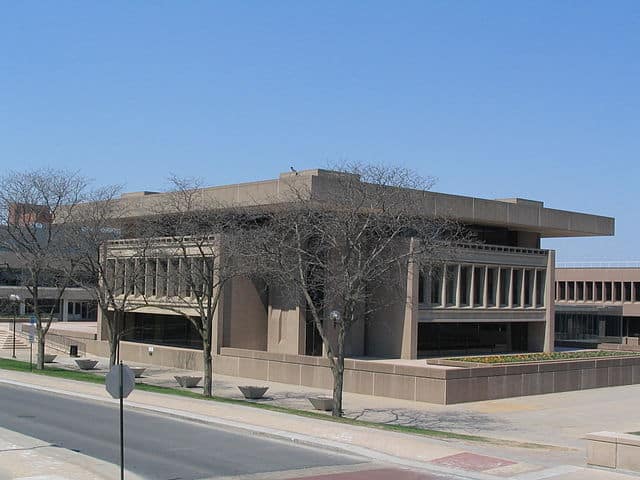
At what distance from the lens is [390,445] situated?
1892 cm

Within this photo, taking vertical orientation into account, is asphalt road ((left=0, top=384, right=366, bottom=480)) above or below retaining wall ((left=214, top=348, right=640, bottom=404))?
above

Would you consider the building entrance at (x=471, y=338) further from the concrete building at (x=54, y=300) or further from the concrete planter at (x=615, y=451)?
the concrete building at (x=54, y=300)

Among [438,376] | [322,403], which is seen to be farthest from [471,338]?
[322,403]

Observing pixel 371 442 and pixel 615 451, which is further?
pixel 371 442

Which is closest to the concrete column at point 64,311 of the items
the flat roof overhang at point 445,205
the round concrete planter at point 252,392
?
the flat roof overhang at point 445,205

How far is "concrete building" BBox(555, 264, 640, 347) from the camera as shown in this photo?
253 ft

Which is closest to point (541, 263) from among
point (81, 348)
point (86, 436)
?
point (81, 348)

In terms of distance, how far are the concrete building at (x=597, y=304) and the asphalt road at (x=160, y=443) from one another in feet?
181

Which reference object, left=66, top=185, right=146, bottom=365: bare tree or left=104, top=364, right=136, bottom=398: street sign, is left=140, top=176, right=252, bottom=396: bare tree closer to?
left=66, top=185, right=146, bottom=365: bare tree

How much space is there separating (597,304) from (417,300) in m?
46.3

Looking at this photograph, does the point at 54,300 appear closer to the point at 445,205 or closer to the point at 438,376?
the point at 445,205

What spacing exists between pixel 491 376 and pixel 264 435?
17818 mm

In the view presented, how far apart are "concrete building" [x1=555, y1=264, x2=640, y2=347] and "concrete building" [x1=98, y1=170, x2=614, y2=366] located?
21.4m

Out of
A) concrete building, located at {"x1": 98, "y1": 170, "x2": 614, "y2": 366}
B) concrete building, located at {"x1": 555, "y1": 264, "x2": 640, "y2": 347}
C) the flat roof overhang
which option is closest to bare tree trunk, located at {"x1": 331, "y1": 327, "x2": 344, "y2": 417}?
the flat roof overhang
